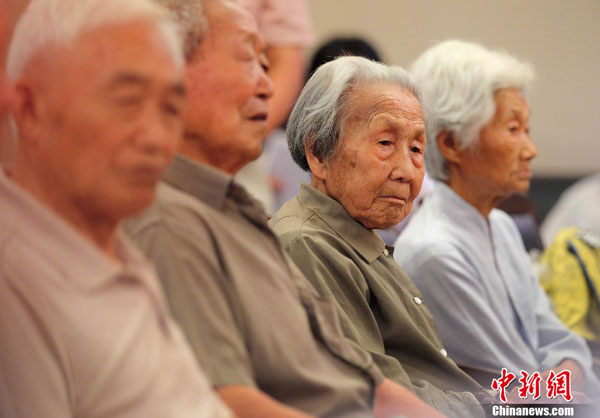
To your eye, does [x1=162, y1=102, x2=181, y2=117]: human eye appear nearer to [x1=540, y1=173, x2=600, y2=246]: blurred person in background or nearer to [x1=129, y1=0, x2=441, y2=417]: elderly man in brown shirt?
[x1=129, y1=0, x2=441, y2=417]: elderly man in brown shirt

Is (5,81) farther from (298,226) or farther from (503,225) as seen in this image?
(503,225)

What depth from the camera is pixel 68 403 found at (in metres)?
0.88

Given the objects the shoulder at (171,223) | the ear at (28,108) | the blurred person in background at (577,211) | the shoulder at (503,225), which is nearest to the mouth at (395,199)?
the shoulder at (171,223)

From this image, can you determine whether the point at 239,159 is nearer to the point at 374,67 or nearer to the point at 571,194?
the point at 374,67

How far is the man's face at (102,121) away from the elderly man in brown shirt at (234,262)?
6.2 inches

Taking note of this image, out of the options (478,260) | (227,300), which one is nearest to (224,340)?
(227,300)

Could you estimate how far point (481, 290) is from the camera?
83.4 inches

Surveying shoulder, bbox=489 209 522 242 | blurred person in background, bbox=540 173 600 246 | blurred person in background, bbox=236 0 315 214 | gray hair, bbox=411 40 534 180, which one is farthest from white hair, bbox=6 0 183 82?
blurred person in background, bbox=540 173 600 246

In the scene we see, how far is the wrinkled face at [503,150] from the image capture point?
2234mm

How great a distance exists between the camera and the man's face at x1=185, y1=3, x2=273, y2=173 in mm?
1143

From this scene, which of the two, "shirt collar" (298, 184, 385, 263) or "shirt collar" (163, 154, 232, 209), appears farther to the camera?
"shirt collar" (298, 184, 385, 263)

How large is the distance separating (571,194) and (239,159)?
10.4 ft

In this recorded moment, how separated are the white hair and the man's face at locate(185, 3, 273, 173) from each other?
0.20 m

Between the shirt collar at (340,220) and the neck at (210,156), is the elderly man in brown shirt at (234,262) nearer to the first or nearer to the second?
the neck at (210,156)
